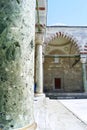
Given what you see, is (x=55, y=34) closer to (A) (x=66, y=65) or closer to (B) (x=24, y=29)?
(A) (x=66, y=65)

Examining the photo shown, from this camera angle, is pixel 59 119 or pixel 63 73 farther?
pixel 63 73

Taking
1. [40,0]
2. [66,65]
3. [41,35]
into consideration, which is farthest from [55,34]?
[40,0]

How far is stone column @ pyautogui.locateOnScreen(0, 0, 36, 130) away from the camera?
4.60 feet

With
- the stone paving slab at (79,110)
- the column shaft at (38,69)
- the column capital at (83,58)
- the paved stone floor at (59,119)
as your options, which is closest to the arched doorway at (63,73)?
the column capital at (83,58)

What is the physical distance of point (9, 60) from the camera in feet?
4.68

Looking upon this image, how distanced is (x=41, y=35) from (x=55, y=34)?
8.61 meters

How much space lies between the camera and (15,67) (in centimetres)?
144

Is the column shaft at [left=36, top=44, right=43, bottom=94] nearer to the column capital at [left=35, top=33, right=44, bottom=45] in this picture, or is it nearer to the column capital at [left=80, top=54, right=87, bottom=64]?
the column capital at [left=35, top=33, right=44, bottom=45]

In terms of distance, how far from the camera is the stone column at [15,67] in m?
1.40

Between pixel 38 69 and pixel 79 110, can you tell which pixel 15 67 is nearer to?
pixel 79 110

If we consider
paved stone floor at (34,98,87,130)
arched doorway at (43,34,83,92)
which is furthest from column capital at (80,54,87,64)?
paved stone floor at (34,98,87,130)

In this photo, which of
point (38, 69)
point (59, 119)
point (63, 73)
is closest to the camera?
point (59, 119)

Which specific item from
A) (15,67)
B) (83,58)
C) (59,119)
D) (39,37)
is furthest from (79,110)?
(83,58)

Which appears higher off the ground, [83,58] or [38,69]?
[83,58]
